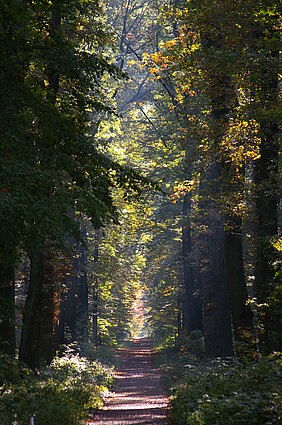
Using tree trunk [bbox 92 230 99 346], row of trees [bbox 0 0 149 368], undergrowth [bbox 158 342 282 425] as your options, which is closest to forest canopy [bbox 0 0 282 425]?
row of trees [bbox 0 0 149 368]

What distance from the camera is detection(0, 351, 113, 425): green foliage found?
9625mm

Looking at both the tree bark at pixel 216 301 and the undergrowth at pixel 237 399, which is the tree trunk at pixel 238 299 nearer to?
the undergrowth at pixel 237 399

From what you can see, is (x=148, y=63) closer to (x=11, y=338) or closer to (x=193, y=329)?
(x=11, y=338)

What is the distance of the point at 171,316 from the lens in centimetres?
4869

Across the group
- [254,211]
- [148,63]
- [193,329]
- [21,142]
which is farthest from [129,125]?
[21,142]

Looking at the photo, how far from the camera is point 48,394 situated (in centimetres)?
1268

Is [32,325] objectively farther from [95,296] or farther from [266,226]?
[95,296]

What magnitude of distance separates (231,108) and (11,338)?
27.5 feet

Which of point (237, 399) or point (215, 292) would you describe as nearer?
point (237, 399)

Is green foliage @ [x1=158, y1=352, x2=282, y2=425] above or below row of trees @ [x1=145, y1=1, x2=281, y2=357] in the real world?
below

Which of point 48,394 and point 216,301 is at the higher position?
point 216,301

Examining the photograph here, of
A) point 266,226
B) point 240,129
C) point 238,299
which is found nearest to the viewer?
point 266,226

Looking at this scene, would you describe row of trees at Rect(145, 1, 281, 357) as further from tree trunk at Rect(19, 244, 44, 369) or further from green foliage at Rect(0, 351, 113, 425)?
tree trunk at Rect(19, 244, 44, 369)

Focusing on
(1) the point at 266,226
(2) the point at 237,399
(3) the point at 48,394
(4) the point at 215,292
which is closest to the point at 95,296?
(4) the point at 215,292
